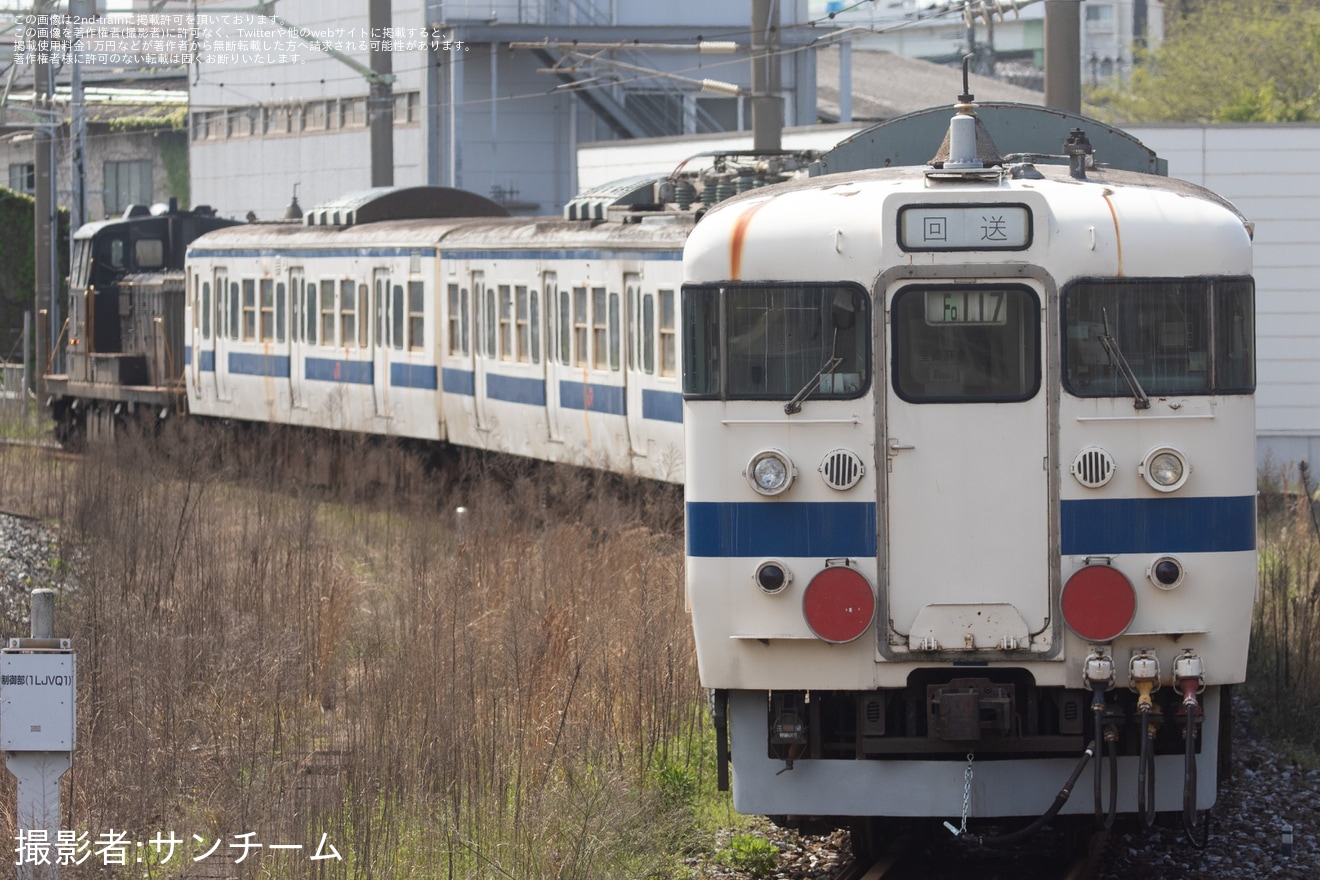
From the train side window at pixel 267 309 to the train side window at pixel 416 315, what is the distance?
310cm

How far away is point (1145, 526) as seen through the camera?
6.45 m

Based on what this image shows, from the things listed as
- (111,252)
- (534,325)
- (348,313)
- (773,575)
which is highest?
(111,252)

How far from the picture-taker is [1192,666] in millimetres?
6391

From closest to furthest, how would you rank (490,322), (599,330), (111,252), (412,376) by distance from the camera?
(599,330)
(490,322)
(412,376)
(111,252)

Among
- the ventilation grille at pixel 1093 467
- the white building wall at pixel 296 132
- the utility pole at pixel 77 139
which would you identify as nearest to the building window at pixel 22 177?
the white building wall at pixel 296 132

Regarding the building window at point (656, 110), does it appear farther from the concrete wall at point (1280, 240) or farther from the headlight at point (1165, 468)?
the headlight at point (1165, 468)

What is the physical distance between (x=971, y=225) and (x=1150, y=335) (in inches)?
29.4

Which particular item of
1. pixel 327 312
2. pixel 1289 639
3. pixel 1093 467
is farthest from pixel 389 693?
pixel 327 312

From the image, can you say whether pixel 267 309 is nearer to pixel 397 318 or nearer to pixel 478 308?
pixel 397 318

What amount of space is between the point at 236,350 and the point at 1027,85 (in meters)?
45.3

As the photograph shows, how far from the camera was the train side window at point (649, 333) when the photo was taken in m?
14.4

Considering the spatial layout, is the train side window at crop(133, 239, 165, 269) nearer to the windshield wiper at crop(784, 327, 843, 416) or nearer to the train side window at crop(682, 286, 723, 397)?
the train side window at crop(682, 286, 723, 397)

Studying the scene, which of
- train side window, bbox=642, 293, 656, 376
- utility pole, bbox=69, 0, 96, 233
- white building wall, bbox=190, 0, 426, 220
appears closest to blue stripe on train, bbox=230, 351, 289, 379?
utility pole, bbox=69, 0, 96, 233

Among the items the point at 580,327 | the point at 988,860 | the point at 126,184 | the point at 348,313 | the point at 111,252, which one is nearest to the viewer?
the point at 988,860
